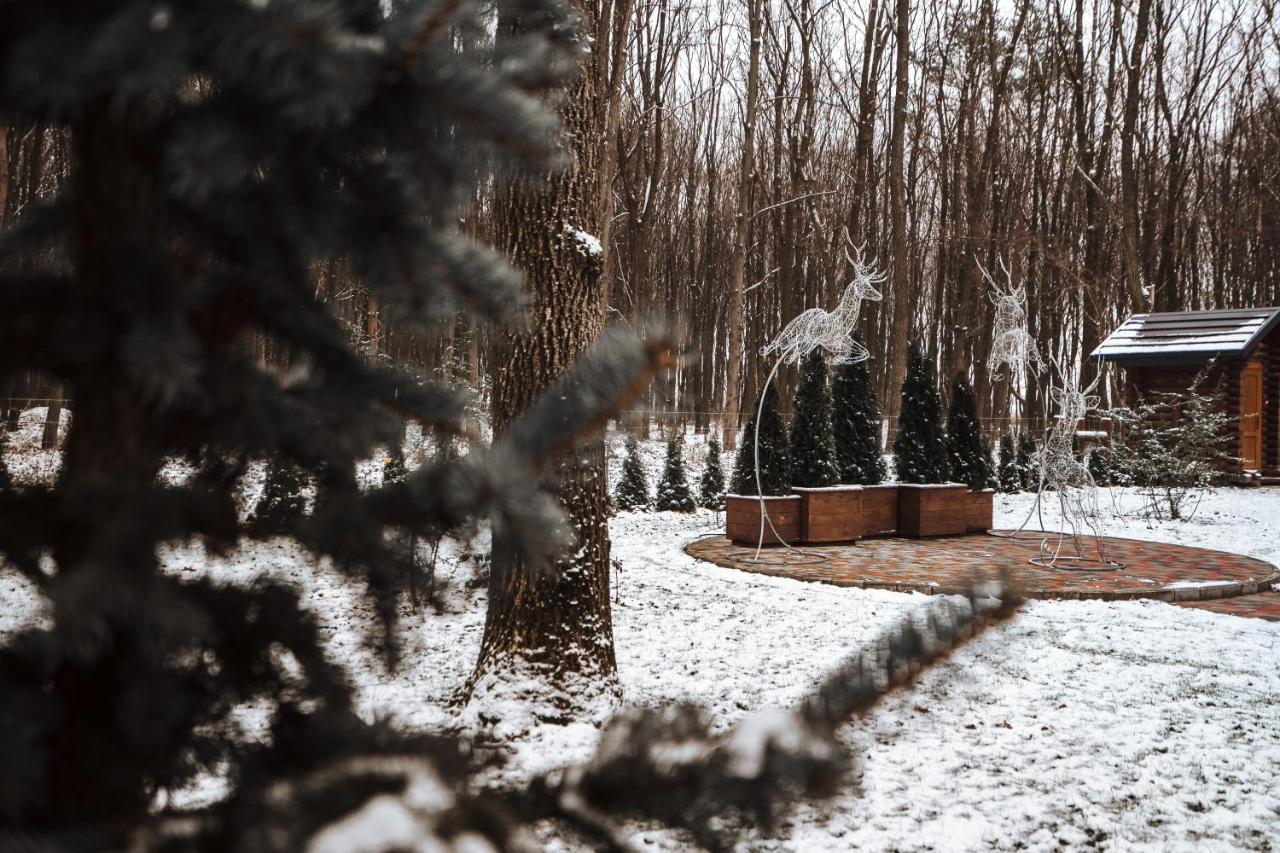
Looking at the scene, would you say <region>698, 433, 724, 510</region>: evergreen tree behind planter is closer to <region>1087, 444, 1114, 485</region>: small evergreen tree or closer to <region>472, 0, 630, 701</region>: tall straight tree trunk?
<region>1087, 444, 1114, 485</region>: small evergreen tree

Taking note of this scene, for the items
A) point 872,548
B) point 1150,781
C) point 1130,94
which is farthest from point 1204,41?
point 1150,781

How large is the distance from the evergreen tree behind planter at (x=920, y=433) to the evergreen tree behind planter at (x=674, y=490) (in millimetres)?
3652

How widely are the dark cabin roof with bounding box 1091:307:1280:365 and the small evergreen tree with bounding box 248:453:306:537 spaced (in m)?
18.2

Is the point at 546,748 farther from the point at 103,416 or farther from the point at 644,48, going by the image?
the point at 644,48

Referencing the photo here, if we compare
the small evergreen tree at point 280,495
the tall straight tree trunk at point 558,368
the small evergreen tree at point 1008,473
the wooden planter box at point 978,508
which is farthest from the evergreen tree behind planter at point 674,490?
the small evergreen tree at point 280,495

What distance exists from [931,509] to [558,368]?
Answer: 780 centimetres

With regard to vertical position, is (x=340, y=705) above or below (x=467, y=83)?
below

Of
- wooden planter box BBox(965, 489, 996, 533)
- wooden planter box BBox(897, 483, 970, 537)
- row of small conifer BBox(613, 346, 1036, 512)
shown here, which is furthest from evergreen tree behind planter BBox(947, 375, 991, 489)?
wooden planter box BBox(897, 483, 970, 537)

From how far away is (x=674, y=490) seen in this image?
13.5 metres

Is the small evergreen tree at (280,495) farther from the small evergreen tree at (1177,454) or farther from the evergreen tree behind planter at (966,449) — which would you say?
the small evergreen tree at (1177,454)

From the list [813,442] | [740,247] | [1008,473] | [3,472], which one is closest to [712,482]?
[813,442]

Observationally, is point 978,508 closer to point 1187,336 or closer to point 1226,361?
point 1226,361

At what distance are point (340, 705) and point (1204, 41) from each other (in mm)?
30433

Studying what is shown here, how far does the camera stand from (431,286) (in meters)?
0.66
